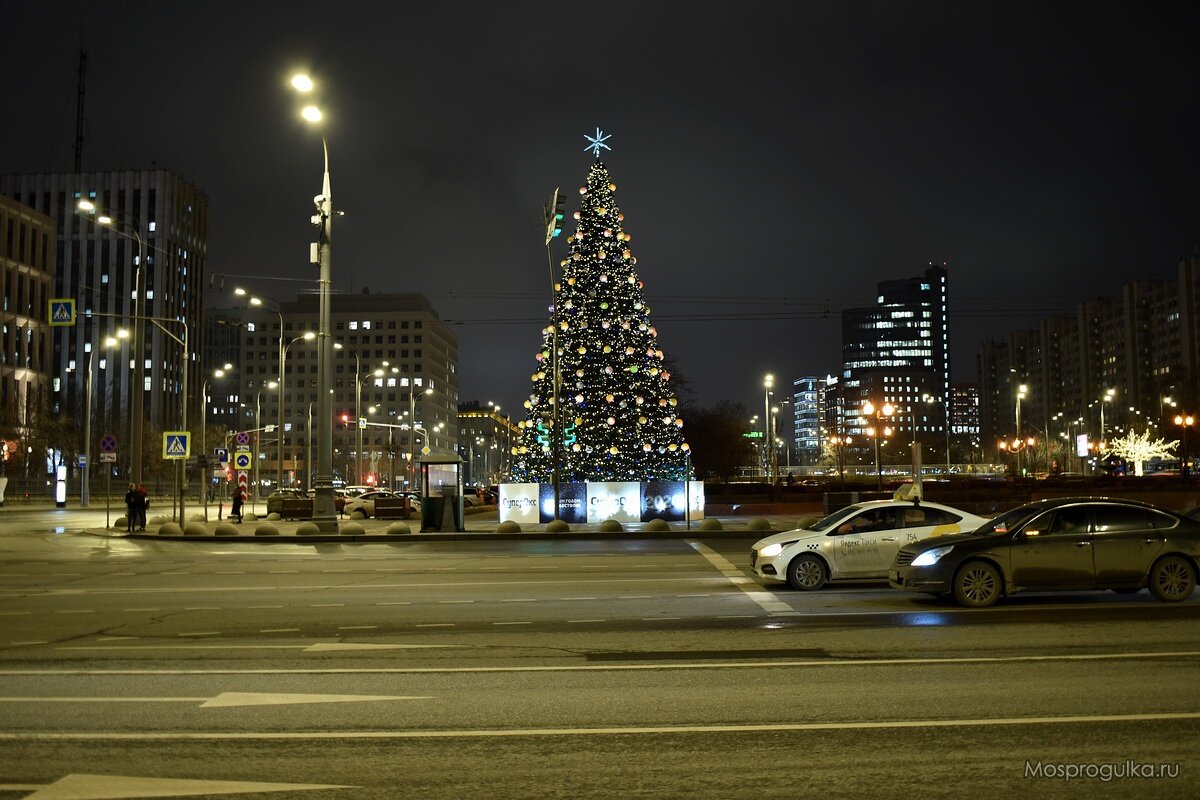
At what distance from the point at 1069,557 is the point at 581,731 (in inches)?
371

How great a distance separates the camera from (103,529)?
38469mm

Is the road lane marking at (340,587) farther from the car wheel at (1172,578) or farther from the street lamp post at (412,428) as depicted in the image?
the street lamp post at (412,428)

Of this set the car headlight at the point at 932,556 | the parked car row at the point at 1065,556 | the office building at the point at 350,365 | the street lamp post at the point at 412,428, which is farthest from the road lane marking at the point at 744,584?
the office building at the point at 350,365

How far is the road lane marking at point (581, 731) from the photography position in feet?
24.8

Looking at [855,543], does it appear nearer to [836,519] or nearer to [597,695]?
[836,519]

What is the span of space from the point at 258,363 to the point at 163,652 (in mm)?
175534

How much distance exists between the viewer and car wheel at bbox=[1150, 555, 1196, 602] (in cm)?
1445

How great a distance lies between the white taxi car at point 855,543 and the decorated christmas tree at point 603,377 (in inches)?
1095

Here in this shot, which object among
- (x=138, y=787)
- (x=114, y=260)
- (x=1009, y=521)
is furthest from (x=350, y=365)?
(x=138, y=787)

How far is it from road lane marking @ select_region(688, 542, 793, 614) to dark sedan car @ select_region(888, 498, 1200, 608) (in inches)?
72.6

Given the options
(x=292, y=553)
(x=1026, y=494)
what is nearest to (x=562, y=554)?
(x=292, y=553)

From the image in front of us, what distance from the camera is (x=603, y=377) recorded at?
45.6m

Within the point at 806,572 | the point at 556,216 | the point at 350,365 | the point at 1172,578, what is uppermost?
the point at 350,365

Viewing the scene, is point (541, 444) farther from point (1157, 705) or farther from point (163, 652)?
→ point (1157, 705)
